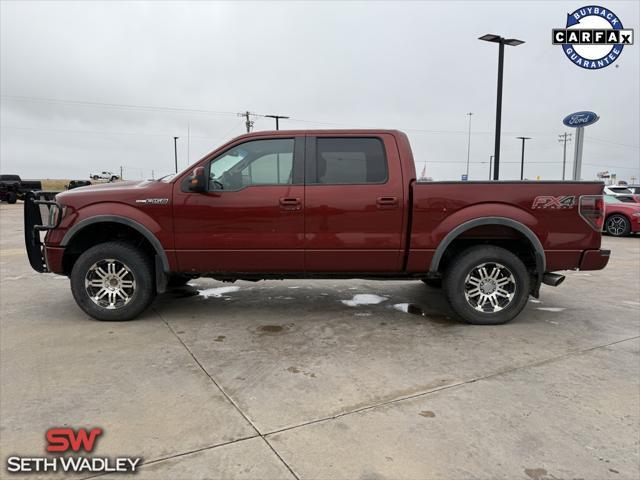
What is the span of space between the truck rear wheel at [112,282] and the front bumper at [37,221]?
482 millimetres

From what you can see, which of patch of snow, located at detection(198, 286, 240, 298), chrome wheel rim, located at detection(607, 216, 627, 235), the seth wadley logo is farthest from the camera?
chrome wheel rim, located at detection(607, 216, 627, 235)

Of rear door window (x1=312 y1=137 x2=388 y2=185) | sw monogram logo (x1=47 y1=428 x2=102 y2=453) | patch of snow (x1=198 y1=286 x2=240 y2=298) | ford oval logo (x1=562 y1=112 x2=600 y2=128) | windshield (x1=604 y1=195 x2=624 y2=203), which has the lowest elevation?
patch of snow (x1=198 y1=286 x2=240 y2=298)

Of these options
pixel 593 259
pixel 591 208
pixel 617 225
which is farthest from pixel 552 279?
pixel 617 225

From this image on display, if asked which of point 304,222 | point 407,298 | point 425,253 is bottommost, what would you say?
point 407,298

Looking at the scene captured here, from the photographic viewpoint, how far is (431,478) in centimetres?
222

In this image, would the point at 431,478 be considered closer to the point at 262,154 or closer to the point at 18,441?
the point at 18,441

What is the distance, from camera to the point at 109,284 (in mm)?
A: 4707

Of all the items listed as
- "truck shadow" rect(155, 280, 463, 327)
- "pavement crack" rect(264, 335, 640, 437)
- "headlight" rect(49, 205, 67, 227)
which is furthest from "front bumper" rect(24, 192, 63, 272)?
"pavement crack" rect(264, 335, 640, 437)

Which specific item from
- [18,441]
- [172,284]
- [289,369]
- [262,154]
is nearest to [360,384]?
[289,369]

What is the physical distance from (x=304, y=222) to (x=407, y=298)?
209cm

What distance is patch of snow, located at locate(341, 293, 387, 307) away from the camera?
18.2ft

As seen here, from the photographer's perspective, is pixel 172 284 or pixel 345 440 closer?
pixel 345 440

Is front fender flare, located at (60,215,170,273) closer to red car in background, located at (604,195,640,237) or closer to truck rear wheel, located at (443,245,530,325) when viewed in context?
truck rear wheel, located at (443,245,530,325)

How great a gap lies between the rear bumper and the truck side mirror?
3910 millimetres
